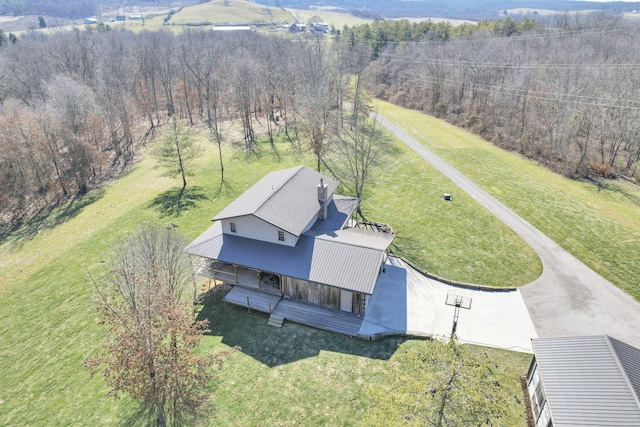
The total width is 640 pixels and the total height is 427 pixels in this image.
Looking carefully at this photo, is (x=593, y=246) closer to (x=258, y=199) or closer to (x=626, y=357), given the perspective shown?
(x=626, y=357)

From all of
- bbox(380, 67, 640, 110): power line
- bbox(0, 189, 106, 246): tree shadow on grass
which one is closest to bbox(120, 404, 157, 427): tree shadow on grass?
bbox(0, 189, 106, 246): tree shadow on grass

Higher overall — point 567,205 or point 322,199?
point 322,199

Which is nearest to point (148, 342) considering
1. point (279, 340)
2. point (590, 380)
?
point (279, 340)

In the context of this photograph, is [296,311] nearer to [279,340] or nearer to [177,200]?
[279,340]

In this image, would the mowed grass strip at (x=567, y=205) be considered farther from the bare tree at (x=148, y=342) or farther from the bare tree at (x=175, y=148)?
the bare tree at (x=175, y=148)

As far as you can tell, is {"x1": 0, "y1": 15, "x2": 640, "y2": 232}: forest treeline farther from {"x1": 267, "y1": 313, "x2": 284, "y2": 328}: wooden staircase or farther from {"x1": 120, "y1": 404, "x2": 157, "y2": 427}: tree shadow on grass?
{"x1": 120, "y1": 404, "x2": 157, "y2": 427}: tree shadow on grass
